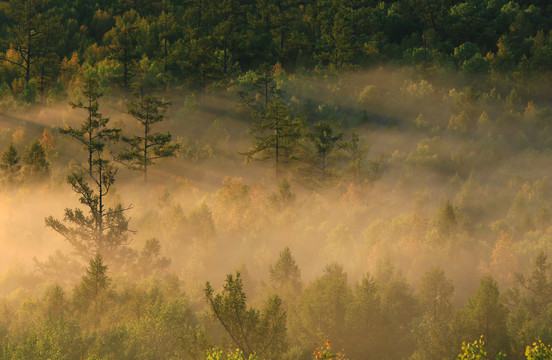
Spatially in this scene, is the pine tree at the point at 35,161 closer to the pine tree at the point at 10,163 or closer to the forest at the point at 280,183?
the forest at the point at 280,183

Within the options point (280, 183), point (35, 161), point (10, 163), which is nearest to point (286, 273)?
point (280, 183)

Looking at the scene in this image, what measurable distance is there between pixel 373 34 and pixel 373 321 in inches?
2931

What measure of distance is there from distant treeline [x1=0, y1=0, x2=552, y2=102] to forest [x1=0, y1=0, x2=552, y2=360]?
0.41 meters

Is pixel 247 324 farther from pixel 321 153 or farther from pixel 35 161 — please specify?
pixel 35 161

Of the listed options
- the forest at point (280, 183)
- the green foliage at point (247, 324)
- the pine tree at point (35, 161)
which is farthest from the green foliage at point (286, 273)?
the pine tree at point (35, 161)

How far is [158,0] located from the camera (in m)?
123

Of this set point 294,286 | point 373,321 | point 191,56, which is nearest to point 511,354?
point 373,321

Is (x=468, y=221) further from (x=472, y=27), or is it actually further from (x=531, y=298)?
(x=472, y=27)

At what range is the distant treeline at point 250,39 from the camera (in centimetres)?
9344

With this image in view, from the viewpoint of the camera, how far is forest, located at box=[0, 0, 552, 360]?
126 feet

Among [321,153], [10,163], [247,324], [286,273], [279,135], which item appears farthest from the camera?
[10,163]

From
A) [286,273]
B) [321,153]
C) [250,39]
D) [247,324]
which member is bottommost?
[247,324]

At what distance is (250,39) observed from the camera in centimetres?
10600

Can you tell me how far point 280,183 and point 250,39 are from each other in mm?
45014
